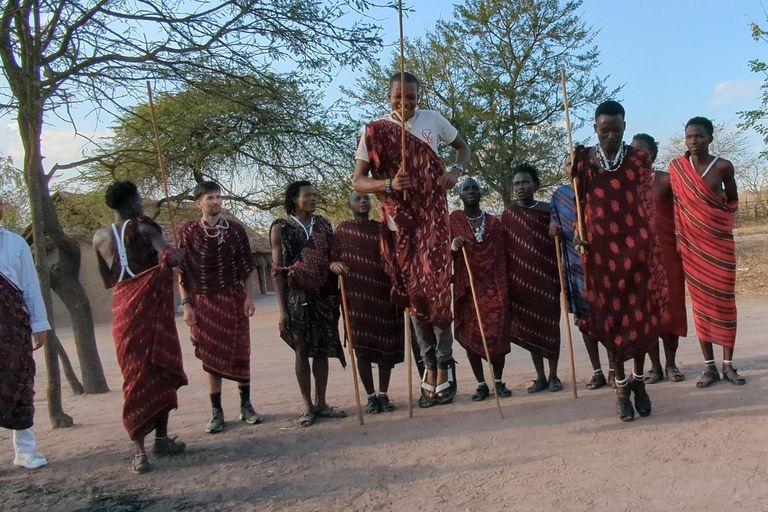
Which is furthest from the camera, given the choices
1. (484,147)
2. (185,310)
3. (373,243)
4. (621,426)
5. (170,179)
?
(484,147)

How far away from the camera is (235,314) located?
4930 millimetres

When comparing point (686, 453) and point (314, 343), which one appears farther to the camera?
point (314, 343)

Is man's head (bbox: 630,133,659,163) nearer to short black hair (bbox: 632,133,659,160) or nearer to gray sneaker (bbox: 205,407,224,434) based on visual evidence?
short black hair (bbox: 632,133,659,160)

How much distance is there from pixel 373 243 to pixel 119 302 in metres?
1.95

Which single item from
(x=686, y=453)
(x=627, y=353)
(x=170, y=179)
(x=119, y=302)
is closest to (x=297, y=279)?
(x=119, y=302)

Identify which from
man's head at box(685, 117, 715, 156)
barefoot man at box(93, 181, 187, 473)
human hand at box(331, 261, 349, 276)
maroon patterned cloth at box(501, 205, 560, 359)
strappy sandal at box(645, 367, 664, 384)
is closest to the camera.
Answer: barefoot man at box(93, 181, 187, 473)

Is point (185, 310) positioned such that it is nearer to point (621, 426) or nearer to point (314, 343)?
point (314, 343)

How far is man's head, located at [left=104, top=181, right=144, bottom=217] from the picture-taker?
4.12 meters

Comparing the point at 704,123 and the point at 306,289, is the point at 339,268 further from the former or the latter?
the point at 704,123

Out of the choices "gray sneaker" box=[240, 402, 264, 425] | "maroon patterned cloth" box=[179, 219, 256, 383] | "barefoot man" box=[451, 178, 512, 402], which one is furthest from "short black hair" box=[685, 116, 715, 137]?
"gray sneaker" box=[240, 402, 264, 425]

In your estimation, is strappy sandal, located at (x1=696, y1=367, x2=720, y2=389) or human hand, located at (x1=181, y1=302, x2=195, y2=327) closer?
human hand, located at (x1=181, y1=302, x2=195, y2=327)

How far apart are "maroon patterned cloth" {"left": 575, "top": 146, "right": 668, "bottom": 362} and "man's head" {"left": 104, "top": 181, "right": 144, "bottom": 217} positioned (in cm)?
309

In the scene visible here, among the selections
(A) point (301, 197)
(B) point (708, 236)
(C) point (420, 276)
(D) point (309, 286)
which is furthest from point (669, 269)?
(A) point (301, 197)

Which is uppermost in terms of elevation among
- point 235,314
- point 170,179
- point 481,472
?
point 170,179
